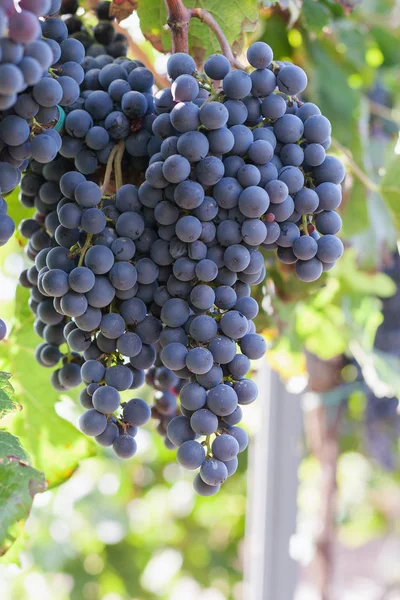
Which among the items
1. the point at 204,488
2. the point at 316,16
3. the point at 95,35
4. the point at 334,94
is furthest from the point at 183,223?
the point at 334,94

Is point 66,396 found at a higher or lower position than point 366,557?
higher

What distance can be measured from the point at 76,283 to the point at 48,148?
0.09 m

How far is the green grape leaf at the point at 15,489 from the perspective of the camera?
49cm

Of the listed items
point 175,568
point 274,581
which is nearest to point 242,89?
point 274,581

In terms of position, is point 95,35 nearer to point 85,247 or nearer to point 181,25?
point 181,25

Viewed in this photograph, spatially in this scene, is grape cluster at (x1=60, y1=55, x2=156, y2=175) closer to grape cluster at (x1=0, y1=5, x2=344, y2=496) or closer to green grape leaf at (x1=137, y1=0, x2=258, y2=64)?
grape cluster at (x1=0, y1=5, x2=344, y2=496)

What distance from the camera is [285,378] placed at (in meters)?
1.14

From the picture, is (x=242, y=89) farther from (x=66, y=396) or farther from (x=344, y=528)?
(x=344, y=528)

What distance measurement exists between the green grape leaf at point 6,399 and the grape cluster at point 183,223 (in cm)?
6

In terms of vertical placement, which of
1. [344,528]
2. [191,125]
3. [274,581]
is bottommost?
[344,528]

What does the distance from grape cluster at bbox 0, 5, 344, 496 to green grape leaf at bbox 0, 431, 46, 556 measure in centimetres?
7

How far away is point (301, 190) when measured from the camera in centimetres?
49

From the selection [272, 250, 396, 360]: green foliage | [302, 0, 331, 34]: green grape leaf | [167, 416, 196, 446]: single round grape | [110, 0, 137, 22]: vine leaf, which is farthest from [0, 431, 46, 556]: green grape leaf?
[272, 250, 396, 360]: green foliage

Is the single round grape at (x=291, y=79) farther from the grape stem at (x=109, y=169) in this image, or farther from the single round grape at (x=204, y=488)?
Result: the single round grape at (x=204, y=488)
